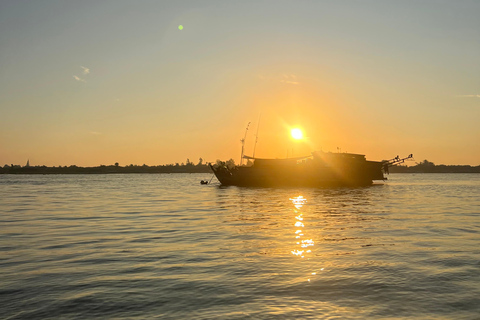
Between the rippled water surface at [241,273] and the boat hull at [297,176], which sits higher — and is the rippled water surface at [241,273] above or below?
below

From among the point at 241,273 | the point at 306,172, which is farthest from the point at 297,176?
the point at 241,273

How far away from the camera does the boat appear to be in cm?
8838

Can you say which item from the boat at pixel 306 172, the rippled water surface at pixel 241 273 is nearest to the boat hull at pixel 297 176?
the boat at pixel 306 172

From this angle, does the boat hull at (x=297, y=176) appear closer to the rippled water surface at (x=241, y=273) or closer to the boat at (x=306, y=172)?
the boat at (x=306, y=172)

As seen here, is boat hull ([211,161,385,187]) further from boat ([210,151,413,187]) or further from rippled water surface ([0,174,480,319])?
rippled water surface ([0,174,480,319])

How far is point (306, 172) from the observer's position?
8862 cm

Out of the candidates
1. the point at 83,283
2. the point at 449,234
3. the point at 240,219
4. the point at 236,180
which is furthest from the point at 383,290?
the point at 236,180

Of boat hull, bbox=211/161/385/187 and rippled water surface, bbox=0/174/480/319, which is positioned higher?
boat hull, bbox=211/161/385/187

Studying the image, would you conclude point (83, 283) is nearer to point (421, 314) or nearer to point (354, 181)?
point (421, 314)

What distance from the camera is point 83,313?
798cm

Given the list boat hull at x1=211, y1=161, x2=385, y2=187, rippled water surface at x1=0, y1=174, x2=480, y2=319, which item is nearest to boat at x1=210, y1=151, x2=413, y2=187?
boat hull at x1=211, y1=161, x2=385, y2=187

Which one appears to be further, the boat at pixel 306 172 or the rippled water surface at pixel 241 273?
the boat at pixel 306 172

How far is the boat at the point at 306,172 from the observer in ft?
290

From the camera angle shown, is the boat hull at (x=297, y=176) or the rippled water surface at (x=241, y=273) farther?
the boat hull at (x=297, y=176)
